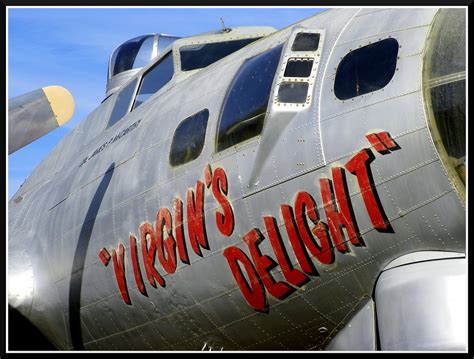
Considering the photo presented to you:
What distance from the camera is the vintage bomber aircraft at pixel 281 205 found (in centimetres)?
688

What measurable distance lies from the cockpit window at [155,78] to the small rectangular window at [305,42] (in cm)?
324

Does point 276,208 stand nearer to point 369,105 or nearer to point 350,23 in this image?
point 369,105

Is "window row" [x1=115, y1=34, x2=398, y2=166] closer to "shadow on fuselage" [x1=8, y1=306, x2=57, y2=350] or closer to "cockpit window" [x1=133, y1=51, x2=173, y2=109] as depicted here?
"cockpit window" [x1=133, y1=51, x2=173, y2=109]

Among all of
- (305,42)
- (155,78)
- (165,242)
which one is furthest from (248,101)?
(155,78)

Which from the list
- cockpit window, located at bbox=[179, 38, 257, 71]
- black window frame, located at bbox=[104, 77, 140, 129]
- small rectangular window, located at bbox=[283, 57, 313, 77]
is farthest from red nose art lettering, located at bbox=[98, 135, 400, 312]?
black window frame, located at bbox=[104, 77, 140, 129]

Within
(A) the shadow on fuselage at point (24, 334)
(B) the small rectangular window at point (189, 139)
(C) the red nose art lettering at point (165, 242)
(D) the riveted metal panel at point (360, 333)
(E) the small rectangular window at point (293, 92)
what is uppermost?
(E) the small rectangular window at point (293, 92)

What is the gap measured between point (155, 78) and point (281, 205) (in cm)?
463

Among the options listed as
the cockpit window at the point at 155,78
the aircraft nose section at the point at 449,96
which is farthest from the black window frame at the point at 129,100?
the aircraft nose section at the point at 449,96

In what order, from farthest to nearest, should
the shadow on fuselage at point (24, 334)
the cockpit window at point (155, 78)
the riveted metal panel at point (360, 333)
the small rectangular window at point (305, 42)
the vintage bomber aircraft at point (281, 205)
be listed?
the cockpit window at point (155, 78) → the shadow on fuselage at point (24, 334) → the small rectangular window at point (305, 42) → the riveted metal panel at point (360, 333) → the vintage bomber aircraft at point (281, 205)

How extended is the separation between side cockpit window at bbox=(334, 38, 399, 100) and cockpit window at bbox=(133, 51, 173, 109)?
4153 mm

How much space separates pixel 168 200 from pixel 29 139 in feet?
10.4

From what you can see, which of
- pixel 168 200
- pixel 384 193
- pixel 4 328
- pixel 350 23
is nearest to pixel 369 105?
pixel 384 193

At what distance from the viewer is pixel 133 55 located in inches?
622

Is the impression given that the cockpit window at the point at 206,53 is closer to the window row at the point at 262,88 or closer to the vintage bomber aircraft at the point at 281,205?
the vintage bomber aircraft at the point at 281,205
